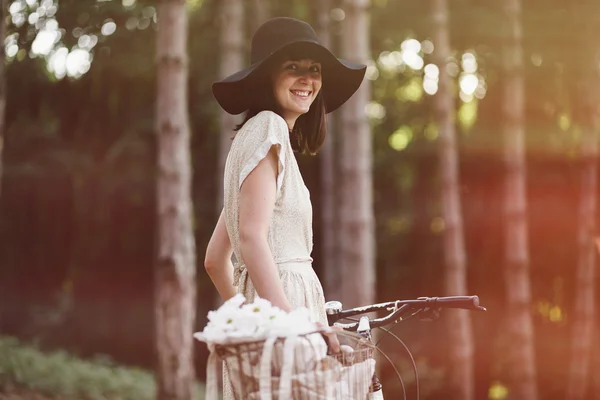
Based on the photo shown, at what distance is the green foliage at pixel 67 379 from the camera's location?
12.9 meters

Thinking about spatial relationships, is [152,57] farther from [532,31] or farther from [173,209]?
[173,209]

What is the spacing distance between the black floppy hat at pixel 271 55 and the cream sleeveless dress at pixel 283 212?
0.67 feet

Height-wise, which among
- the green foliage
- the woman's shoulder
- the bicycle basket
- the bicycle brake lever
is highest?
the woman's shoulder

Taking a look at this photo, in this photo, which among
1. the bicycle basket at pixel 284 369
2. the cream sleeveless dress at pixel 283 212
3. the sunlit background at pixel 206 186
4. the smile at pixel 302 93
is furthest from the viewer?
the sunlit background at pixel 206 186

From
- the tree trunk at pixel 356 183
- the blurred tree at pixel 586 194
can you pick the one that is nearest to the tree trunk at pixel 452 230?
the blurred tree at pixel 586 194

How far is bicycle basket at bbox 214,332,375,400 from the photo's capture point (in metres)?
2.41

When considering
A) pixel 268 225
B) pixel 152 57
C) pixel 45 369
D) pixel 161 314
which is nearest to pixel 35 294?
pixel 152 57

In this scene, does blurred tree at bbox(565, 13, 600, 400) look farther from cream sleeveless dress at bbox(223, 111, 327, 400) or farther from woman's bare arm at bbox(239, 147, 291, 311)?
woman's bare arm at bbox(239, 147, 291, 311)

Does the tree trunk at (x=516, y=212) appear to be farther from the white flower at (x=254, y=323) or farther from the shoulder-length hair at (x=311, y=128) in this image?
the white flower at (x=254, y=323)

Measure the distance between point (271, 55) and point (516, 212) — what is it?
11.0 m

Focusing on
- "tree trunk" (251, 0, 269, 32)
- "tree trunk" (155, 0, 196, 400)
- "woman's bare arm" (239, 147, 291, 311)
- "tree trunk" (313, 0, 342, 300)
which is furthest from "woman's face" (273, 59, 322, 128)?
"tree trunk" (313, 0, 342, 300)

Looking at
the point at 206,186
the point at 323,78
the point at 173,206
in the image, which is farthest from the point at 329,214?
the point at 323,78

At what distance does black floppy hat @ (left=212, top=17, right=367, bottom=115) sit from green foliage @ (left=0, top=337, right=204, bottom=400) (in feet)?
33.7

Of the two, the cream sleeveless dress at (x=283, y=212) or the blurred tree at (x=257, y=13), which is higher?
the blurred tree at (x=257, y=13)
